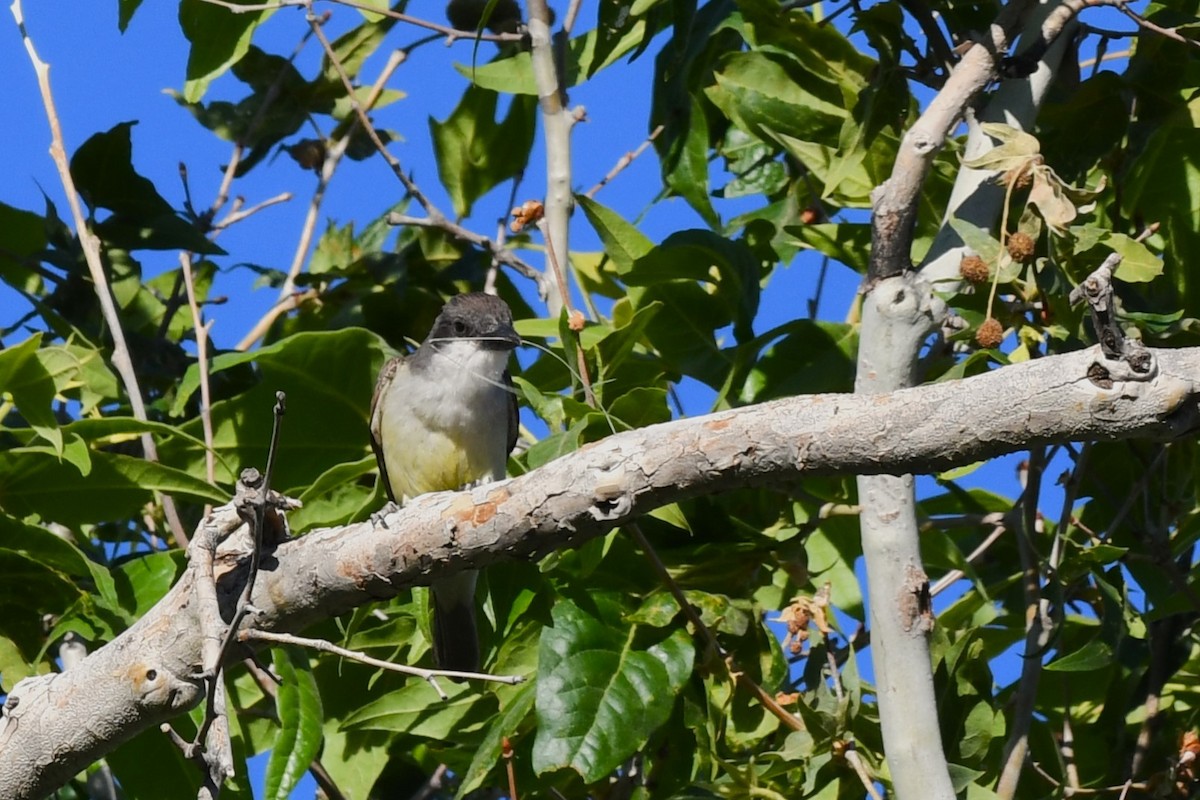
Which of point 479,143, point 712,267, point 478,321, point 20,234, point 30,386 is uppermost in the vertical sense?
point 479,143

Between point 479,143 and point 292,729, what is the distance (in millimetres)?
2742

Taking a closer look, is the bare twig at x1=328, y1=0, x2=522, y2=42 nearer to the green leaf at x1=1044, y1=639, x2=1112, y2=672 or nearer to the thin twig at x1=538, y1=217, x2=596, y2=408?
the thin twig at x1=538, y1=217, x2=596, y2=408

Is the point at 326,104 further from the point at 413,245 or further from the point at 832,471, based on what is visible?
the point at 832,471

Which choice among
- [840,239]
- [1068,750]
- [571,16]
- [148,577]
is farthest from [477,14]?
[1068,750]

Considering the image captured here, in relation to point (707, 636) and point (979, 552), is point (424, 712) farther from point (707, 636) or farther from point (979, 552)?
point (979, 552)

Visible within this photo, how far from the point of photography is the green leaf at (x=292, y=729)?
4.09 metres

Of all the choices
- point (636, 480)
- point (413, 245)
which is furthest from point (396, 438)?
point (636, 480)

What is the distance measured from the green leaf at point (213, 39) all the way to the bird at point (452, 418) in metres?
1.11

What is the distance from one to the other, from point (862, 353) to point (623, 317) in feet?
4.14

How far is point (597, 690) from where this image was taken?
4199mm

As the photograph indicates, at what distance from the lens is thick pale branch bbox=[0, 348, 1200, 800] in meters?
2.82

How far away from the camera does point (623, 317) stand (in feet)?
16.1

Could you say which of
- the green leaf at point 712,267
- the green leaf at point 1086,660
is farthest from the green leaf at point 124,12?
the green leaf at point 1086,660

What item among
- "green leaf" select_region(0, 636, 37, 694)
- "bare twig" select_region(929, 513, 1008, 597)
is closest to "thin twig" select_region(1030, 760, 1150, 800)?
"bare twig" select_region(929, 513, 1008, 597)
